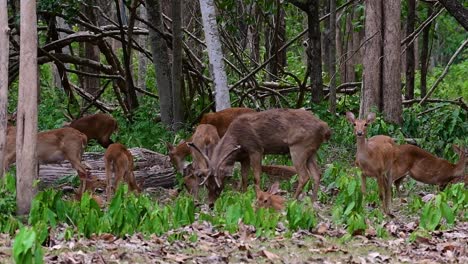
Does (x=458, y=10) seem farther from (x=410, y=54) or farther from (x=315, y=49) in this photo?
(x=410, y=54)

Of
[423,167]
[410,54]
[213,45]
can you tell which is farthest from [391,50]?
[423,167]

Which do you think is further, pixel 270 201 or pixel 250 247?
pixel 270 201

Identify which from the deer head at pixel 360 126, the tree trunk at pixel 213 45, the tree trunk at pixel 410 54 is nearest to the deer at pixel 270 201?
the deer head at pixel 360 126

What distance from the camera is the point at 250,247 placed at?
8461mm

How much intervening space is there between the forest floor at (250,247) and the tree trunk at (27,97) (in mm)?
774

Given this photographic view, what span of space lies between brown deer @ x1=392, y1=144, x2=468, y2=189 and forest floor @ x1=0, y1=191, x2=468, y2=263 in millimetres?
3134

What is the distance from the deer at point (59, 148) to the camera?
12.8 metres

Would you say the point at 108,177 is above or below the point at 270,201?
above

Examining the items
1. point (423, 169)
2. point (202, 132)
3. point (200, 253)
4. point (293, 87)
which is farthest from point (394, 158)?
point (293, 87)

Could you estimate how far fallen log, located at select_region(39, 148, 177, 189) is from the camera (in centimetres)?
1332

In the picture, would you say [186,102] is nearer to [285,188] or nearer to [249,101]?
[249,101]

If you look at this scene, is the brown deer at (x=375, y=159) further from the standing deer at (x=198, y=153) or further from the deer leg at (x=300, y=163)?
the standing deer at (x=198, y=153)

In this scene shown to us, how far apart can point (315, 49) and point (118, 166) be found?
21.5 feet

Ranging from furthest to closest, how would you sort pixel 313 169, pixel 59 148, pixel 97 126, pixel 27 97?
1. pixel 97 126
2. pixel 59 148
3. pixel 313 169
4. pixel 27 97
